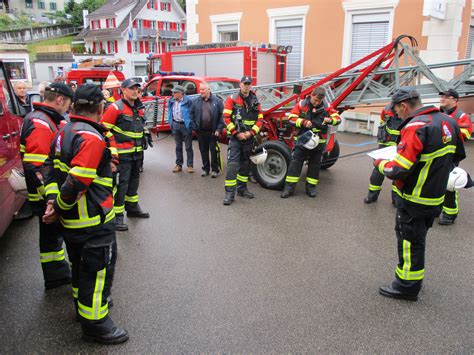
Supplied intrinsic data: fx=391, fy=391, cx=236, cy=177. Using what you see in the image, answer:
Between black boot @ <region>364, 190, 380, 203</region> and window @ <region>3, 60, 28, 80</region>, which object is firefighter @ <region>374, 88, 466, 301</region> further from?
window @ <region>3, 60, 28, 80</region>

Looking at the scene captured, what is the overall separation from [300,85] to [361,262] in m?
3.64

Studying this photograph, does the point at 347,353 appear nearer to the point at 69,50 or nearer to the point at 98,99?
the point at 98,99

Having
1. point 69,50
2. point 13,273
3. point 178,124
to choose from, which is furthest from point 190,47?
point 69,50

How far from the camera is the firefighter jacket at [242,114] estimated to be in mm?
5953

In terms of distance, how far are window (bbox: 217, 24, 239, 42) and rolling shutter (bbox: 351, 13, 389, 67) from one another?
4925 mm

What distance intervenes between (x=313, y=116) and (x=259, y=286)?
3186mm

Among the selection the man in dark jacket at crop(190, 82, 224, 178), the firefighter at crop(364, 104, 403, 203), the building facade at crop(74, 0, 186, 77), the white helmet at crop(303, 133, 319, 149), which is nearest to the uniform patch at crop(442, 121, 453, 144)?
the firefighter at crop(364, 104, 403, 203)

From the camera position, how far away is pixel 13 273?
3.91m

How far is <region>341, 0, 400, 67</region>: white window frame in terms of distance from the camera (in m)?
11.6

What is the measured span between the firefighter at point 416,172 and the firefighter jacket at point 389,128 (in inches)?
92.8

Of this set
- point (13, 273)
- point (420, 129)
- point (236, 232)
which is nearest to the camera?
point (420, 129)

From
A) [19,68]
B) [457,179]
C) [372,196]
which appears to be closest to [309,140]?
[372,196]

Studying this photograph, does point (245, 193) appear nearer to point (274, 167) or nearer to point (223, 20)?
point (274, 167)

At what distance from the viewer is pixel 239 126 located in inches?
237
